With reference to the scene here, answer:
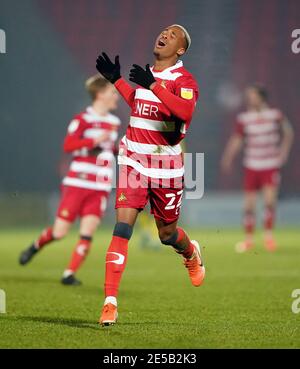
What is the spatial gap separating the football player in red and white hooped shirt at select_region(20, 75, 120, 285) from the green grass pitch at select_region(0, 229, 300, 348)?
0.62 meters

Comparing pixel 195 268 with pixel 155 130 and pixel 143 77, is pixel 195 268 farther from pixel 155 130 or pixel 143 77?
pixel 143 77

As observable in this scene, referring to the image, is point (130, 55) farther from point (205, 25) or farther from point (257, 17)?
point (257, 17)

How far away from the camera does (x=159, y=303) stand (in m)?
7.97

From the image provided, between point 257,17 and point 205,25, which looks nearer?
point 205,25

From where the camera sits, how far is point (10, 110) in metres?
19.0

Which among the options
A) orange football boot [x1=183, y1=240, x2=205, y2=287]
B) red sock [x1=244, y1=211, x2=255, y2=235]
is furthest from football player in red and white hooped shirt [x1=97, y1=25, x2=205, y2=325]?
red sock [x1=244, y1=211, x2=255, y2=235]

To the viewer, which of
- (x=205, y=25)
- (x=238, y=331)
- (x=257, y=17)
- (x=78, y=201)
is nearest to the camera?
(x=238, y=331)

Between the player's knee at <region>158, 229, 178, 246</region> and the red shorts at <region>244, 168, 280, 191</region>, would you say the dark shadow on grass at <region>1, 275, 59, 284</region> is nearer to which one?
the player's knee at <region>158, 229, 178, 246</region>

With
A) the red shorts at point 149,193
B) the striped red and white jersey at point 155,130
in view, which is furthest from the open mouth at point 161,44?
the red shorts at point 149,193

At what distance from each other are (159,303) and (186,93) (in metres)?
2.29

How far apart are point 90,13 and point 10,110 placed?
2661 millimetres

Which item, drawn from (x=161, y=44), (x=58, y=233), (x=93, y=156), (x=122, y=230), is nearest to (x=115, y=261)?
(x=122, y=230)
